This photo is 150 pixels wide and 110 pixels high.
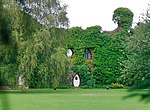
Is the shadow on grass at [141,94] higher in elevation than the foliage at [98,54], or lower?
lower

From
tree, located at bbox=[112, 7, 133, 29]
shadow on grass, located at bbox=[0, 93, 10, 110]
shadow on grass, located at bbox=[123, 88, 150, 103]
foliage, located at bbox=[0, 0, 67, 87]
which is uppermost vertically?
tree, located at bbox=[112, 7, 133, 29]

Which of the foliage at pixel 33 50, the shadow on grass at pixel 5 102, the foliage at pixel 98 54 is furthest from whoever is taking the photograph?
the foliage at pixel 98 54

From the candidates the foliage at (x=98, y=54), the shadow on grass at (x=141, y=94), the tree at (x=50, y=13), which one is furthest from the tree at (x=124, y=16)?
the shadow on grass at (x=141, y=94)

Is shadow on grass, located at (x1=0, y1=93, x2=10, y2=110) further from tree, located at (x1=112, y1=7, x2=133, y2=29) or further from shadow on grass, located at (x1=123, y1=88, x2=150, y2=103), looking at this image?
tree, located at (x1=112, y1=7, x2=133, y2=29)

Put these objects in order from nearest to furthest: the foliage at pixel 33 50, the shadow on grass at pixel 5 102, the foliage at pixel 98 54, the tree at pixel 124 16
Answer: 1. the shadow on grass at pixel 5 102
2. the foliage at pixel 33 50
3. the foliage at pixel 98 54
4. the tree at pixel 124 16

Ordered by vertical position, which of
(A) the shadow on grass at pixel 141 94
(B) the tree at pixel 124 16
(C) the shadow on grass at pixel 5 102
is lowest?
(C) the shadow on grass at pixel 5 102

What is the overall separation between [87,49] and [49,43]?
71.0 feet

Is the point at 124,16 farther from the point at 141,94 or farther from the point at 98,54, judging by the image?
the point at 141,94

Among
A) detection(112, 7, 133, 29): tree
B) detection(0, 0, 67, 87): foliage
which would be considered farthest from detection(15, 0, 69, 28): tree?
detection(112, 7, 133, 29): tree

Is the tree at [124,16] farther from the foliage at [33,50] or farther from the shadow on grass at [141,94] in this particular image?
the shadow on grass at [141,94]

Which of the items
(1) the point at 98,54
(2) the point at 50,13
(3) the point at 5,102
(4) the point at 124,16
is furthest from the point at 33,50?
(3) the point at 5,102

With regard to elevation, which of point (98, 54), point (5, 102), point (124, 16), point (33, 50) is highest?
point (124, 16)

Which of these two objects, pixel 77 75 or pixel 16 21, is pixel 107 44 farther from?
pixel 16 21

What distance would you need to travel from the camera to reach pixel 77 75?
51.1 metres
